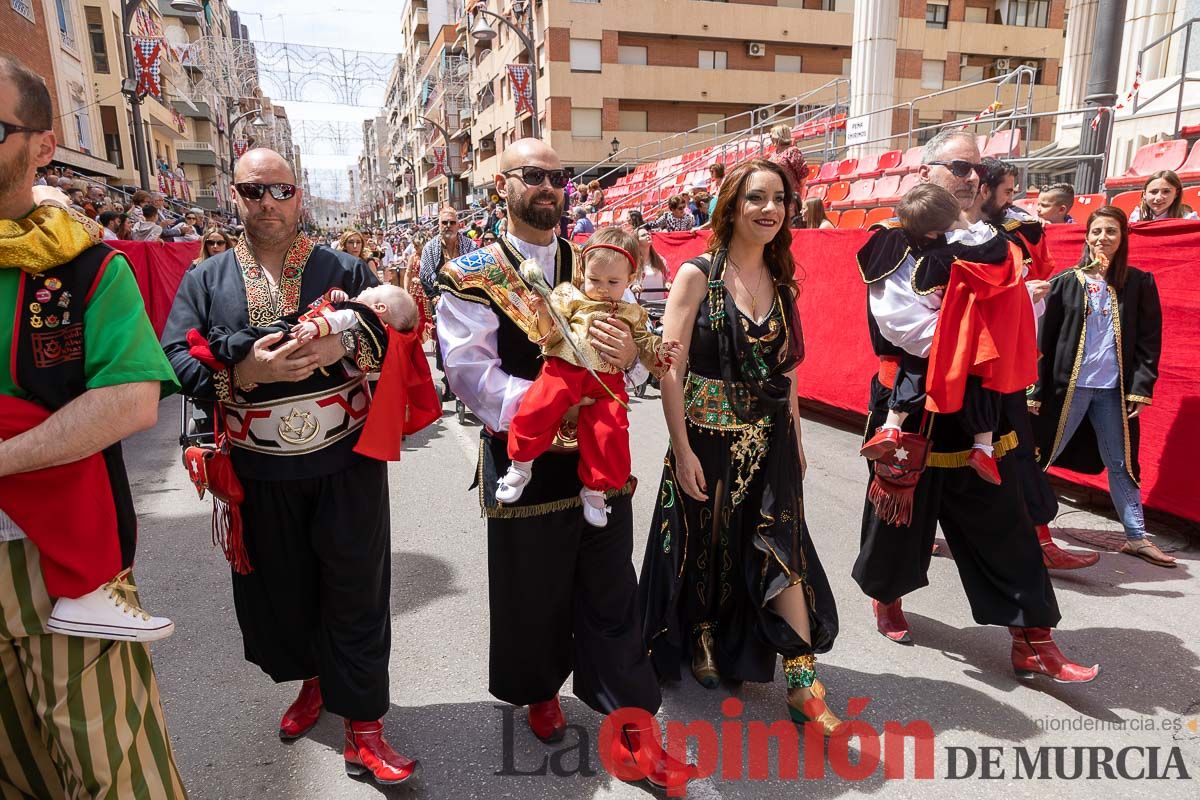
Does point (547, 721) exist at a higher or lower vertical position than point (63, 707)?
lower

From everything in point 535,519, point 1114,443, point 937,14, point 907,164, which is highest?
point 937,14

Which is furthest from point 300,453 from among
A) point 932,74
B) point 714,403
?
point 932,74

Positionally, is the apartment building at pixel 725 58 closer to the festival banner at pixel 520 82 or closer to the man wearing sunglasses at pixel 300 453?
the festival banner at pixel 520 82

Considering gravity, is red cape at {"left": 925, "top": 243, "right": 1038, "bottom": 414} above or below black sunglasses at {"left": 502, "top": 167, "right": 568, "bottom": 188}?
below

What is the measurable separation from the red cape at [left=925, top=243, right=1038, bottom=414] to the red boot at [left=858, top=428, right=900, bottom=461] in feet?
0.62

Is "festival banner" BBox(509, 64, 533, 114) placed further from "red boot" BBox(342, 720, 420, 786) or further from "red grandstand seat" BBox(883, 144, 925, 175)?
"red boot" BBox(342, 720, 420, 786)

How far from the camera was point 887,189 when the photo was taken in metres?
14.8

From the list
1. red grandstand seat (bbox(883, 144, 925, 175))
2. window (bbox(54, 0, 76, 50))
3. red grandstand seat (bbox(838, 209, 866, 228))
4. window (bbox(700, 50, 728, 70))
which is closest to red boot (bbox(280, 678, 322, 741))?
red grandstand seat (bbox(838, 209, 866, 228))

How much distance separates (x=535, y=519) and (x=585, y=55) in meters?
38.0

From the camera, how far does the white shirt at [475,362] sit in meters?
2.39

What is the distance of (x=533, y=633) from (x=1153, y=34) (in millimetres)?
18369

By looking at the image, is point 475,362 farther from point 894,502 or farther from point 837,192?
point 837,192

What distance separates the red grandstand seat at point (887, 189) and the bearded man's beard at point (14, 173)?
48.0ft

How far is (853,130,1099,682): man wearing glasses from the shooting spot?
10.0ft
